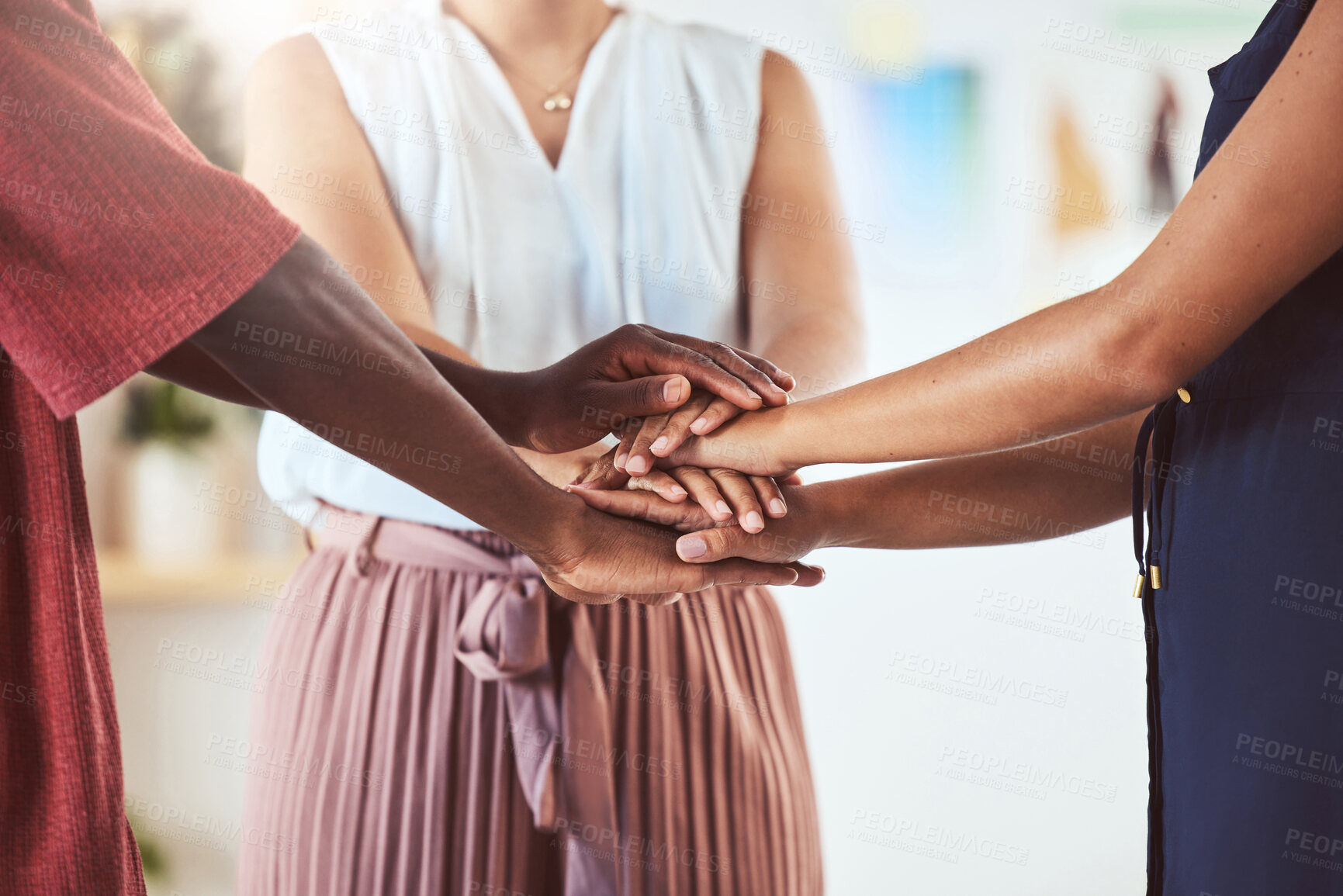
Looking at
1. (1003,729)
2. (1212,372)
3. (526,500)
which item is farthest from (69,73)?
(1003,729)

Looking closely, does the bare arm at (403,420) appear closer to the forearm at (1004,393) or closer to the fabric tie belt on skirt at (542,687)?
the fabric tie belt on skirt at (542,687)

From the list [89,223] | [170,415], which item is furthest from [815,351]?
[170,415]

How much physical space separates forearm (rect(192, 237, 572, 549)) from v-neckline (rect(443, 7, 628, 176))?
1.93 ft

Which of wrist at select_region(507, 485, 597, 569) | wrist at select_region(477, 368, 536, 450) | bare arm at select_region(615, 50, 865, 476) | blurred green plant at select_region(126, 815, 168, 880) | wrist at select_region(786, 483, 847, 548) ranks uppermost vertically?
bare arm at select_region(615, 50, 865, 476)

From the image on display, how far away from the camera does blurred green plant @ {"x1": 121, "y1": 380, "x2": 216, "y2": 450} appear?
70.6 inches

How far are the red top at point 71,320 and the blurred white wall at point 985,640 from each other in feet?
4.06

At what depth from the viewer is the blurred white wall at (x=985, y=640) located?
5.92 feet

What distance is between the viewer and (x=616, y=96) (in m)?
1.45

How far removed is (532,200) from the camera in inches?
54.1

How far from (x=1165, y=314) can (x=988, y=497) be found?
40 cm

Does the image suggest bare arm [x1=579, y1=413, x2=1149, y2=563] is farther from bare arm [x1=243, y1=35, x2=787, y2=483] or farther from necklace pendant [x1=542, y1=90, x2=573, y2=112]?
necklace pendant [x1=542, y1=90, x2=573, y2=112]

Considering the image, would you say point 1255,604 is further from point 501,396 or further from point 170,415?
point 170,415

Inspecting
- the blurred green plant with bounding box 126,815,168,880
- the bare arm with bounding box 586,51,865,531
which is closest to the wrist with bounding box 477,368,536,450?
the bare arm with bounding box 586,51,865,531

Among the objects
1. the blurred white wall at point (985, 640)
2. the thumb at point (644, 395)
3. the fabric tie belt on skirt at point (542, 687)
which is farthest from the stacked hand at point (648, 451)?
the blurred white wall at point (985, 640)
